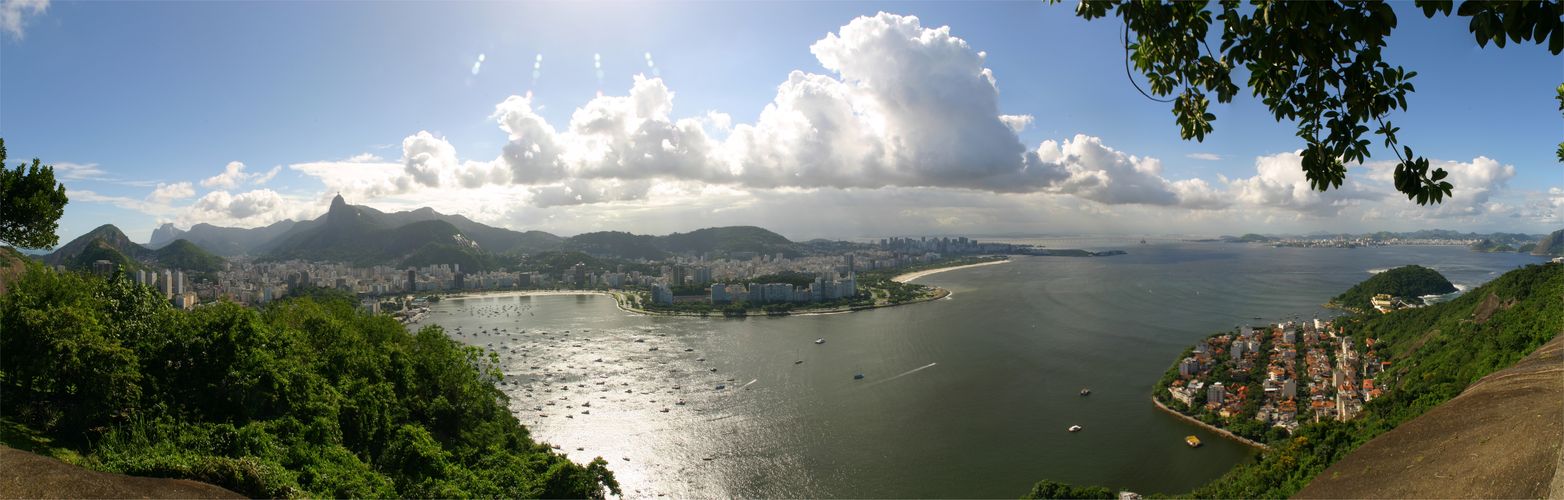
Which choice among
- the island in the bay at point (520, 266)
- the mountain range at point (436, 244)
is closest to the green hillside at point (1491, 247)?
the island in the bay at point (520, 266)

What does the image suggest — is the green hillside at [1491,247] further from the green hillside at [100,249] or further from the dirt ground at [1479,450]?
the green hillside at [100,249]

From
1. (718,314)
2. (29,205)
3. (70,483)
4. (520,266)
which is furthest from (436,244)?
(70,483)

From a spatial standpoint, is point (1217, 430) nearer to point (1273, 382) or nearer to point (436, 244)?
point (1273, 382)

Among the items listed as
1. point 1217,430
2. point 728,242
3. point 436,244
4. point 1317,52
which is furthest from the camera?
point 728,242

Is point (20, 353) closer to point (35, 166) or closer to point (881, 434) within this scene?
point (35, 166)

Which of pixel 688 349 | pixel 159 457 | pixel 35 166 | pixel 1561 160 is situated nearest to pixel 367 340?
pixel 35 166
